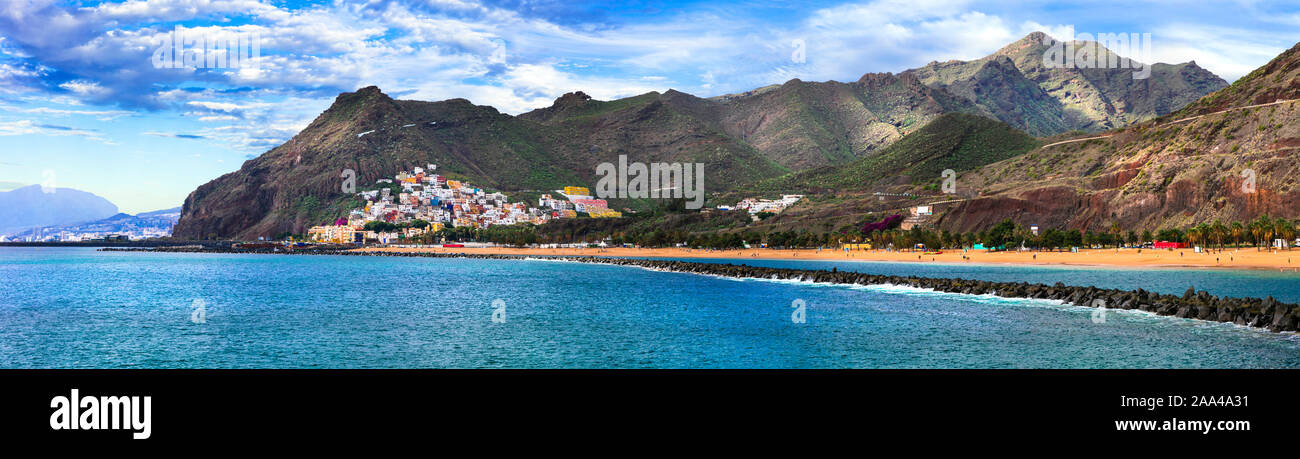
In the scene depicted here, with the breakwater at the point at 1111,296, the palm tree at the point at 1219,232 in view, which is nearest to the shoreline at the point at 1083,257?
the palm tree at the point at 1219,232

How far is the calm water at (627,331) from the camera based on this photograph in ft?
88.7

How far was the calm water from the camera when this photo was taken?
2705cm

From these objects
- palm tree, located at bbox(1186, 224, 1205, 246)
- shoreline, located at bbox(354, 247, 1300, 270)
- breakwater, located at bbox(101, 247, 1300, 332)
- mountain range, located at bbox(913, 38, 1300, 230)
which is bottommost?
breakwater, located at bbox(101, 247, 1300, 332)

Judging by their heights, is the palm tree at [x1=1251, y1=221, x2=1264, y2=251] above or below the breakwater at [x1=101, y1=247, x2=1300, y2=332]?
above

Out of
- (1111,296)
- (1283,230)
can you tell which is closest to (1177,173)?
(1283,230)

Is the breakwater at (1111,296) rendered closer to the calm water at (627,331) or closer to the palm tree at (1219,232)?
the calm water at (627,331)

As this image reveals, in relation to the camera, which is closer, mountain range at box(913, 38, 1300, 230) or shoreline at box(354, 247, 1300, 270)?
shoreline at box(354, 247, 1300, 270)

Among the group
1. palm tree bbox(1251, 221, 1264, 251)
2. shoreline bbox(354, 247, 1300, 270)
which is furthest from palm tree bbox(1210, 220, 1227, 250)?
palm tree bbox(1251, 221, 1264, 251)

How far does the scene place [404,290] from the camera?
2564 inches

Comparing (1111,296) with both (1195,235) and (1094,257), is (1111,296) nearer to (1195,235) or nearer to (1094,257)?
(1094,257)

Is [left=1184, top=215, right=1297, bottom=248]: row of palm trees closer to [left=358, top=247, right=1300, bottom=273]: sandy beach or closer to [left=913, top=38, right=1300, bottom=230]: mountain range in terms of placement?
[left=358, top=247, right=1300, bottom=273]: sandy beach

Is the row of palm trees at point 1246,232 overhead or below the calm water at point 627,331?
overhead

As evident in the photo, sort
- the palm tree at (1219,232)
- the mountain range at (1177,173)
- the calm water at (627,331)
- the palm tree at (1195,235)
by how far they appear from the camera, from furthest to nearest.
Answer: the mountain range at (1177,173) → the palm tree at (1195,235) → the palm tree at (1219,232) → the calm water at (627,331)
